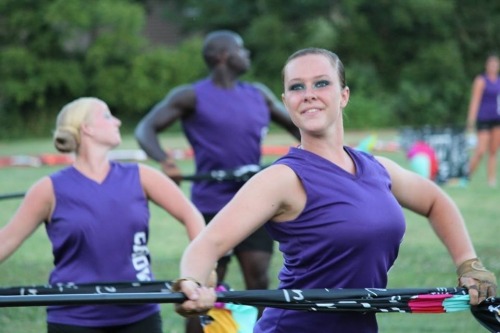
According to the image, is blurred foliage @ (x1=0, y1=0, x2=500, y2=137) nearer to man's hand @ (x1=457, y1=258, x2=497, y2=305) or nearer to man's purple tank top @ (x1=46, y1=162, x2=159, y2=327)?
man's purple tank top @ (x1=46, y1=162, x2=159, y2=327)

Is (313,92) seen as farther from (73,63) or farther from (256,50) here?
(256,50)

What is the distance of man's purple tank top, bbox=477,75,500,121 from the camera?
1944 cm

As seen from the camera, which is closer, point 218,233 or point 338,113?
point 218,233

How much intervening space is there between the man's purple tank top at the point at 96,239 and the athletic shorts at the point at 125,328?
0.02m

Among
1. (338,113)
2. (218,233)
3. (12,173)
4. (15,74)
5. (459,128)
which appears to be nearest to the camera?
(218,233)

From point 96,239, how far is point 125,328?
1.45 feet

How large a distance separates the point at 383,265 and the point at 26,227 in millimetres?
1952

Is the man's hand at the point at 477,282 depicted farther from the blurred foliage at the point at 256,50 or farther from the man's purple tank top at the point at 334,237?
the blurred foliage at the point at 256,50

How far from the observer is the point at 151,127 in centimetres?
812

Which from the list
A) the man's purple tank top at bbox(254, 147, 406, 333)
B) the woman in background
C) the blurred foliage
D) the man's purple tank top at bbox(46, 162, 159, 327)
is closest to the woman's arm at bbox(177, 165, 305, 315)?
the man's purple tank top at bbox(254, 147, 406, 333)

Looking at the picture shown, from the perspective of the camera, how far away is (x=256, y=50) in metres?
42.7

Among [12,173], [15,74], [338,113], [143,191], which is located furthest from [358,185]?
[15,74]

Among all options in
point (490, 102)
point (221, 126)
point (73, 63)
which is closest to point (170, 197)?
point (221, 126)

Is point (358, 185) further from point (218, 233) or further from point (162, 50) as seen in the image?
point (162, 50)
